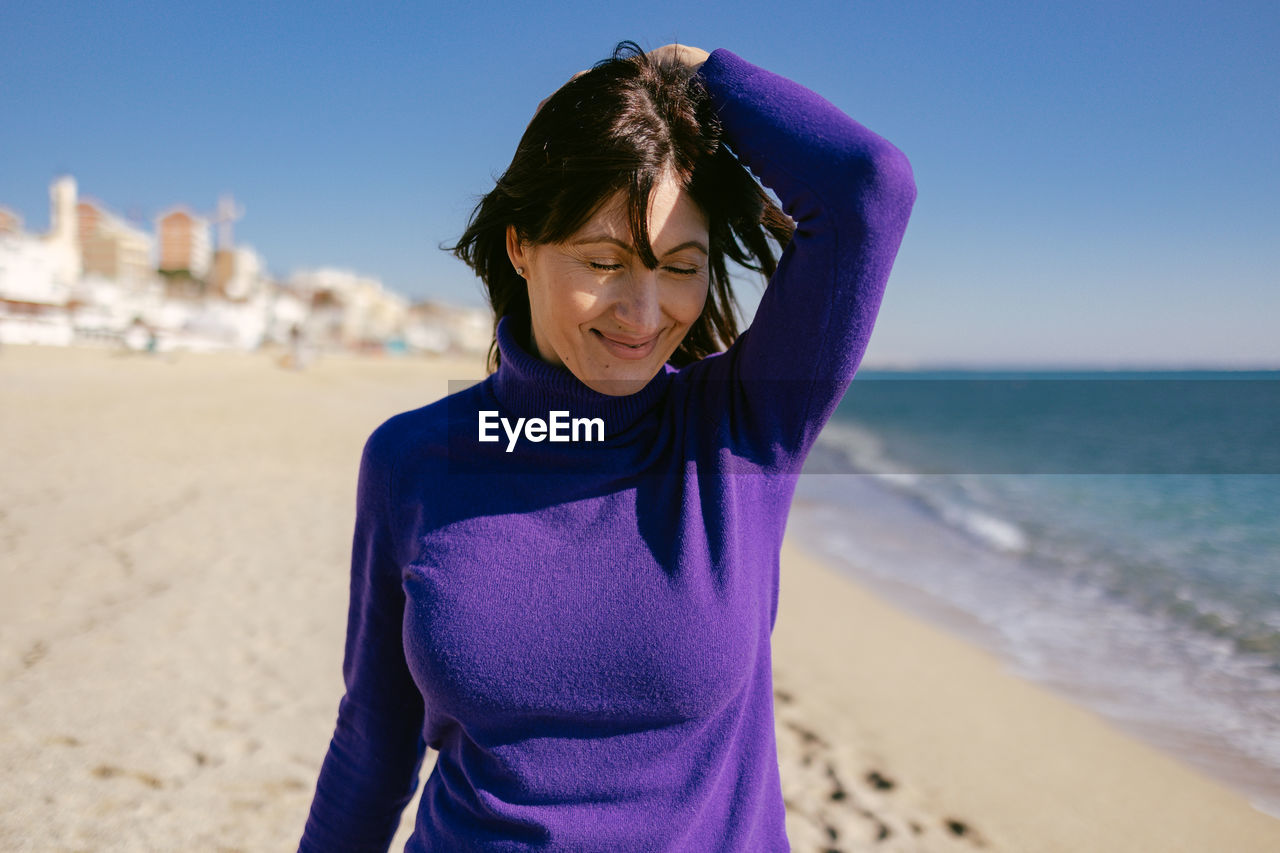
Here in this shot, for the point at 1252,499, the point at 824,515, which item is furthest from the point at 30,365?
the point at 1252,499

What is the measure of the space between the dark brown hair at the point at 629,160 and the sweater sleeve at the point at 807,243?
59 mm

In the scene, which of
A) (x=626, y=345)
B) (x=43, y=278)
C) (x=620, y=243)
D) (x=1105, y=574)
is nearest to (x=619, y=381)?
(x=626, y=345)

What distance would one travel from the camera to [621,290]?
44.8 inches

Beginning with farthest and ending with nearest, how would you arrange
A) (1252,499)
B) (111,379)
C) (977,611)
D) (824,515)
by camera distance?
(111,379), (1252,499), (824,515), (977,611)

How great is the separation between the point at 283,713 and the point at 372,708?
128 inches

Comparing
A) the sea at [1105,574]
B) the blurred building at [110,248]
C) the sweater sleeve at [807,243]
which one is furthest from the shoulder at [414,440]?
the blurred building at [110,248]

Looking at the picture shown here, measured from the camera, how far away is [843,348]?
43.3 inches

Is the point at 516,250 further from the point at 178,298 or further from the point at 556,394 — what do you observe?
the point at 178,298

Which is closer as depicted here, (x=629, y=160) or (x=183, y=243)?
(x=629, y=160)

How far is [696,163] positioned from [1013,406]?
2294 inches

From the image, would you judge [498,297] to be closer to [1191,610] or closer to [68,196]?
[1191,610]

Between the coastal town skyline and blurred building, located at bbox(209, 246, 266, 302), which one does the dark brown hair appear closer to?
the coastal town skyline

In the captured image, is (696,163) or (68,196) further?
(68,196)

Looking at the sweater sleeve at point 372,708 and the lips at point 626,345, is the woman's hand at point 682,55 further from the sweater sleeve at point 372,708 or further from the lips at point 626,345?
the sweater sleeve at point 372,708
